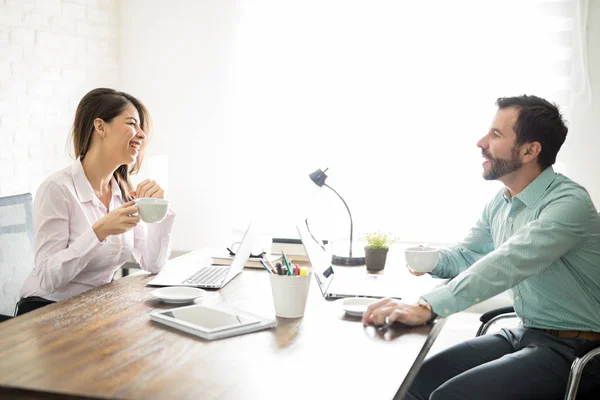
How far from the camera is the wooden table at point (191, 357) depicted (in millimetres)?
1162

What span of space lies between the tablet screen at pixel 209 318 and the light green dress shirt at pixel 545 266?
49 centimetres

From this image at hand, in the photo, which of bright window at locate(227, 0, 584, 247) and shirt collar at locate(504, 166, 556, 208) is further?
bright window at locate(227, 0, 584, 247)

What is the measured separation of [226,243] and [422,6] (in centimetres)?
168

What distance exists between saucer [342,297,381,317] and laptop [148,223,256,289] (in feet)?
1.42

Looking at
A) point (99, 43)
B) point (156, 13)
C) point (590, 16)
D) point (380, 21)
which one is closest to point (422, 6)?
point (380, 21)

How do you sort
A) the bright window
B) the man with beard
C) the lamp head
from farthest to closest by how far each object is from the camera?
1. the bright window
2. the lamp head
3. the man with beard

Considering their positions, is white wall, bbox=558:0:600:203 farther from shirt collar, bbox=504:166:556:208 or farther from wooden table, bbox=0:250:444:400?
wooden table, bbox=0:250:444:400

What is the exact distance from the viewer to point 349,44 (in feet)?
11.7

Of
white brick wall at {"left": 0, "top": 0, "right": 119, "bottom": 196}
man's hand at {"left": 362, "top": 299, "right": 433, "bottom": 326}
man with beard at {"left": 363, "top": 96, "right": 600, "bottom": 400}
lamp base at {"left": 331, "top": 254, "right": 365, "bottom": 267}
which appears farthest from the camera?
white brick wall at {"left": 0, "top": 0, "right": 119, "bottom": 196}

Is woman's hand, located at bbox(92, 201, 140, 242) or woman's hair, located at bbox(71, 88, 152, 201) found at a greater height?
woman's hair, located at bbox(71, 88, 152, 201)

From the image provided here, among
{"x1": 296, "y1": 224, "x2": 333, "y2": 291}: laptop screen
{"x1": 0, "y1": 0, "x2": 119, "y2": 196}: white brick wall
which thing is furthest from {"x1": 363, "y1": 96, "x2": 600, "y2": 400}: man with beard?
{"x1": 0, "y1": 0, "x2": 119, "y2": 196}: white brick wall

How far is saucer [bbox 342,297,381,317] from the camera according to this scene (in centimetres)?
171

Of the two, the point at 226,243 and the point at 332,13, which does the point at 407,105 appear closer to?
the point at 332,13

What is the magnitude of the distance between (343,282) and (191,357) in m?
0.90
